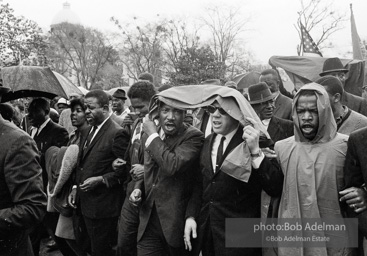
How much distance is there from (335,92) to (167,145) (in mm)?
1602

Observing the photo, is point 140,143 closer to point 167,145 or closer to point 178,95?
point 167,145

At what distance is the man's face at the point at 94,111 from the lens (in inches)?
208

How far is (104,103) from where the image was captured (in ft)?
17.6

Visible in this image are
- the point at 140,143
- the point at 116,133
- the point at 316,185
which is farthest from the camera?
the point at 116,133

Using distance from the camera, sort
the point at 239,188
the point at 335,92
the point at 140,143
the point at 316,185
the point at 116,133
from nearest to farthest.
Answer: the point at 316,185, the point at 239,188, the point at 335,92, the point at 140,143, the point at 116,133

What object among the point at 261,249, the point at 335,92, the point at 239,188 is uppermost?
the point at 335,92

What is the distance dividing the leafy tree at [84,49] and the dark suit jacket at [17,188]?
28077 mm

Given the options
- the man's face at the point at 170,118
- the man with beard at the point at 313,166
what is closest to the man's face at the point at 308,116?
the man with beard at the point at 313,166

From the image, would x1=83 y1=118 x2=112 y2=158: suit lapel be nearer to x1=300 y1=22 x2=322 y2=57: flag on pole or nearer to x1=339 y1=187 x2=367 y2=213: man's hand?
x1=339 y1=187 x2=367 y2=213: man's hand

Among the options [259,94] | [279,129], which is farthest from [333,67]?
[279,129]

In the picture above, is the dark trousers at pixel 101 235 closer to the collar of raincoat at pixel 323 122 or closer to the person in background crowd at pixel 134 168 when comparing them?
the person in background crowd at pixel 134 168

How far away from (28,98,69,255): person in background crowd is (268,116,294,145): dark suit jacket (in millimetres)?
2876

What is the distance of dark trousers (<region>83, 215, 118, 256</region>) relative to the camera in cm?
508

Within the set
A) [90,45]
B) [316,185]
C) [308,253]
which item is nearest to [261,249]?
[308,253]
